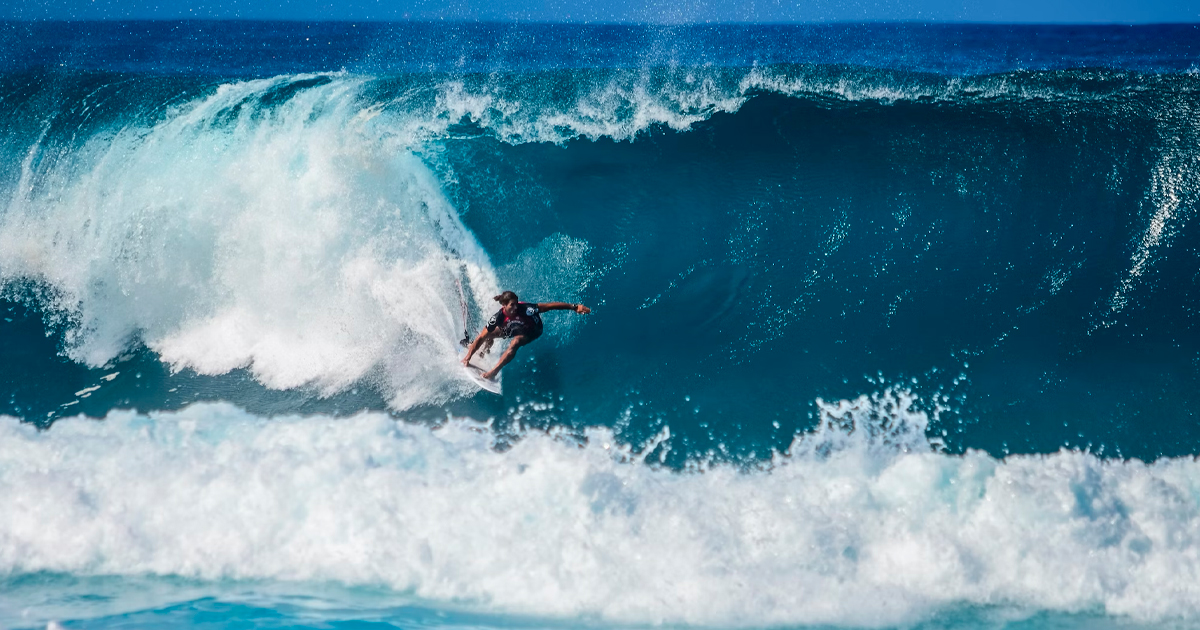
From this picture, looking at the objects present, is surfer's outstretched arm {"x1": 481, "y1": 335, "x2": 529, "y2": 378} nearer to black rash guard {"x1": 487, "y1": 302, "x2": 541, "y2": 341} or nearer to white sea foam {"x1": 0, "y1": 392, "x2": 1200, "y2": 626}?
black rash guard {"x1": 487, "y1": 302, "x2": 541, "y2": 341}

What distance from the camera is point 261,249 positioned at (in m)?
7.93

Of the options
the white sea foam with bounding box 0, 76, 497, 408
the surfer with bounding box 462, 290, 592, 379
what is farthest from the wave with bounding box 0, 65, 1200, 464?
the surfer with bounding box 462, 290, 592, 379

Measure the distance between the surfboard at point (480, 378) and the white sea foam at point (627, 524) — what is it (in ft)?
1.86

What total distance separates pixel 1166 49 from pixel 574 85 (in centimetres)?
1584

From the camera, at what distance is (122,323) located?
787cm

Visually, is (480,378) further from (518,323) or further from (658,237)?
(658,237)

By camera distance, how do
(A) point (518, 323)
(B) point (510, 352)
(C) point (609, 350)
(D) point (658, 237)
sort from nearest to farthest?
(A) point (518, 323) < (B) point (510, 352) < (C) point (609, 350) < (D) point (658, 237)

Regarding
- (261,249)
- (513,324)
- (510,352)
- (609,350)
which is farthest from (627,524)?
(261,249)

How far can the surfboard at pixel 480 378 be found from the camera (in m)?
6.86

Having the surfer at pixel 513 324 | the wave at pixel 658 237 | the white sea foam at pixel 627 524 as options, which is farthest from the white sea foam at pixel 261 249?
the white sea foam at pixel 627 524

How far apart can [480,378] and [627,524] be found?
2.00 metres

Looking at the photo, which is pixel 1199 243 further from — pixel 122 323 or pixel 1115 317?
pixel 122 323

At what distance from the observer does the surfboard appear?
6.86m

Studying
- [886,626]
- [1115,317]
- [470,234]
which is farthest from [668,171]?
[886,626]
